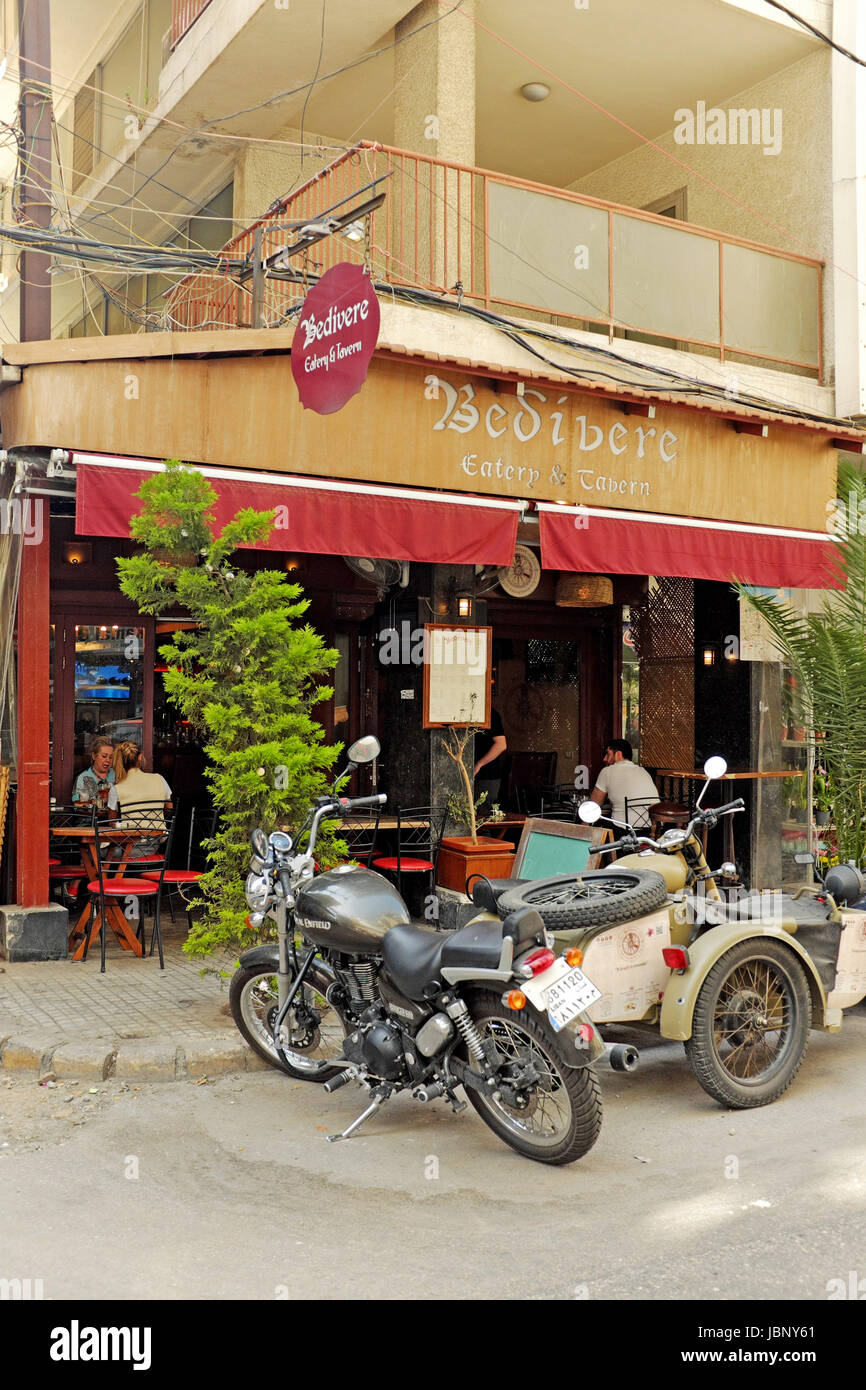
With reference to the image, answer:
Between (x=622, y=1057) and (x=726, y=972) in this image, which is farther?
(x=726, y=972)

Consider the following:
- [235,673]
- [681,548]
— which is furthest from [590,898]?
[681,548]

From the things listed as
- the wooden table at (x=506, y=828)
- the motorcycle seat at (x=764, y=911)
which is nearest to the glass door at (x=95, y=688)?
the wooden table at (x=506, y=828)

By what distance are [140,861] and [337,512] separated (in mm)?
3025

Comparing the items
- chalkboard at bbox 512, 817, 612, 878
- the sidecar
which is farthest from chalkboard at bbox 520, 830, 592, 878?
the sidecar

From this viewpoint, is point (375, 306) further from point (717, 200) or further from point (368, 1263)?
point (717, 200)

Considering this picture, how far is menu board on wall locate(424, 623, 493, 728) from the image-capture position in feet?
32.6

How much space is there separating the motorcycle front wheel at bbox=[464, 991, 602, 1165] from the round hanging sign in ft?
14.3

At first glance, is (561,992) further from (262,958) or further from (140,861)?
(140,861)

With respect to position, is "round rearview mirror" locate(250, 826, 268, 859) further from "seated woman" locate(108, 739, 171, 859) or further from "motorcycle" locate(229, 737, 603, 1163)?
"seated woman" locate(108, 739, 171, 859)

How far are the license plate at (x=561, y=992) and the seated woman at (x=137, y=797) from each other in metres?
5.32

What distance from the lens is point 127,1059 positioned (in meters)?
6.06

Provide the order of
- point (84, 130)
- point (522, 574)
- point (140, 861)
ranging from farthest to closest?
point (84, 130) < point (522, 574) < point (140, 861)

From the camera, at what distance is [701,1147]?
16.7ft

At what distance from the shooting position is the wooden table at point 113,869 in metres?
8.83
